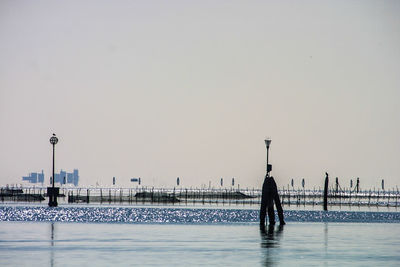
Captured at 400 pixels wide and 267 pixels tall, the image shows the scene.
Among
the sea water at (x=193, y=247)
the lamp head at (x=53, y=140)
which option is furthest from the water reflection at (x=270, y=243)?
the lamp head at (x=53, y=140)

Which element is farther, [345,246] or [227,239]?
[227,239]

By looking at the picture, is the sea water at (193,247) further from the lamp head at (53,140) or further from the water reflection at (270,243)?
the lamp head at (53,140)

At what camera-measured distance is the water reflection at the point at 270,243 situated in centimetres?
2625

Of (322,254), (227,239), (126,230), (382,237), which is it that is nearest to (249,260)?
(322,254)

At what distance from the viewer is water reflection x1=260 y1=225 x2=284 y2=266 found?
26.2m

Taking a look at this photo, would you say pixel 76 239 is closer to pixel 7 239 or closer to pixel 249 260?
pixel 7 239

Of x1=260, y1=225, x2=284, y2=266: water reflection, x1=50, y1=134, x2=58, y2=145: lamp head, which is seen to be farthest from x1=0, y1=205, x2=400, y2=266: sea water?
x1=50, y1=134, x2=58, y2=145: lamp head

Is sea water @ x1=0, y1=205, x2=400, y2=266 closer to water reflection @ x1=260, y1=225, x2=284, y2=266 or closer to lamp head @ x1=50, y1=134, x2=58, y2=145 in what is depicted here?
water reflection @ x1=260, y1=225, x2=284, y2=266

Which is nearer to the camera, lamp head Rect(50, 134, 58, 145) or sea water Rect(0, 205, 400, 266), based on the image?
sea water Rect(0, 205, 400, 266)

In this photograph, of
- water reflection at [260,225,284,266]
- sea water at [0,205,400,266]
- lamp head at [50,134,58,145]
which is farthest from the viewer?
lamp head at [50,134,58,145]

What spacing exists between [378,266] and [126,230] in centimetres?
1833

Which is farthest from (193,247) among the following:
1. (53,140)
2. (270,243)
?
(53,140)

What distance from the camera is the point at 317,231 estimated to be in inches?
1657

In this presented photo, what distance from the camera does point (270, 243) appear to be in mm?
32781
